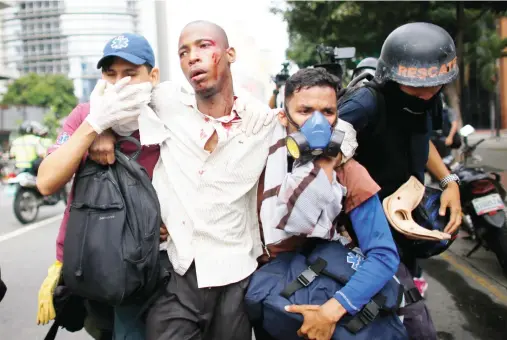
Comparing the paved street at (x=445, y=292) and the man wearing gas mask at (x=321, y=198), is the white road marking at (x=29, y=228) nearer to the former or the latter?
the paved street at (x=445, y=292)

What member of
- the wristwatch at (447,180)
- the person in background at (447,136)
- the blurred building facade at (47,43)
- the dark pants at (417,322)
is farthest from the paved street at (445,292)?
the blurred building facade at (47,43)

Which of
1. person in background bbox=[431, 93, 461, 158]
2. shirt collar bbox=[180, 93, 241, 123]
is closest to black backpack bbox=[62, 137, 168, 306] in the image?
shirt collar bbox=[180, 93, 241, 123]

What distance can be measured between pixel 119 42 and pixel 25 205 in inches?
315

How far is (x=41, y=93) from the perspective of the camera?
49062 mm

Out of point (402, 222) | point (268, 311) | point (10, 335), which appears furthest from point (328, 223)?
point (10, 335)

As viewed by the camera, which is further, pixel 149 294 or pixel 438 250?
pixel 438 250

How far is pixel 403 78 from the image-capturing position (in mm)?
2215

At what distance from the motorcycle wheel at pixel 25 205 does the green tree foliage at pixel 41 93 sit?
40867 millimetres

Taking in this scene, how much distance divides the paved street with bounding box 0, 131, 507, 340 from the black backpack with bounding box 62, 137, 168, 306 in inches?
93.4

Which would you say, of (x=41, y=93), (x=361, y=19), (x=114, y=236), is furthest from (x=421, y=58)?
(x=41, y=93)

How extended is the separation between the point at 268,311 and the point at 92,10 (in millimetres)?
47036

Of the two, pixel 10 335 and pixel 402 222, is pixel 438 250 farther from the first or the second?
pixel 10 335

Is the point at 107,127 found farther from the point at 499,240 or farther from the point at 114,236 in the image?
the point at 499,240

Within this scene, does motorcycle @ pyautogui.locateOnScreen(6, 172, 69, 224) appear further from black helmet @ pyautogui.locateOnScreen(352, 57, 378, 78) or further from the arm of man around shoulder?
the arm of man around shoulder
